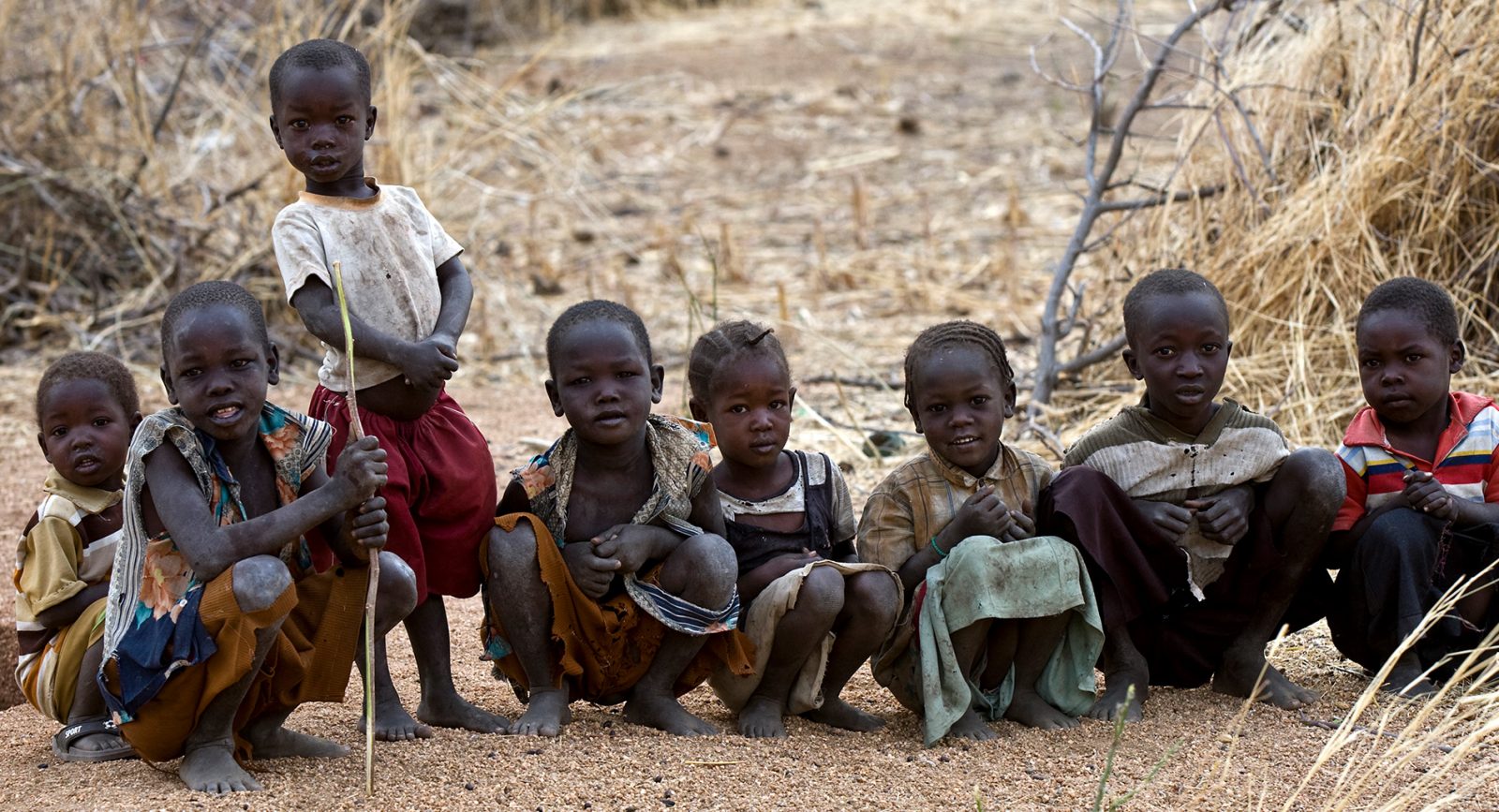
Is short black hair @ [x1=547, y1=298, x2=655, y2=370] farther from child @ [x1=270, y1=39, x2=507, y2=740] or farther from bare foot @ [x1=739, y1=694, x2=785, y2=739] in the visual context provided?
bare foot @ [x1=739, y1=694, x2=785, y2=739]

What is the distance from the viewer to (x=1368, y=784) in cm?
269

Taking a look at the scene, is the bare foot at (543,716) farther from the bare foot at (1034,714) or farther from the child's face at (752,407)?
the bare foot at (1034,714)

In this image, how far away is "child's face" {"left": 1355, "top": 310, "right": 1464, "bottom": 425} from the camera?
10.4 feet

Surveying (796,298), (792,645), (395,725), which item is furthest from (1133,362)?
(796,298)

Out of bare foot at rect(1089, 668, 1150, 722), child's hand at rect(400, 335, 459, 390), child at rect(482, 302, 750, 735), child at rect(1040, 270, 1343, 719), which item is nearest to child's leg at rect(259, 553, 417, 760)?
child at rect(482, 302, 750, 735)

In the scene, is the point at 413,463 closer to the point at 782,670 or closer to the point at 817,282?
the point at 782,670

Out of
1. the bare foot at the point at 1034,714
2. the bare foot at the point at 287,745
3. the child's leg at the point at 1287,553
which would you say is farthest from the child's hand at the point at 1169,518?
the bare foot at the point at 287,745

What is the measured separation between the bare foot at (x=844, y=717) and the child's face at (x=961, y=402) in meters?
0.55

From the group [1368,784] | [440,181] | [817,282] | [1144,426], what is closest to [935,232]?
[817,282]

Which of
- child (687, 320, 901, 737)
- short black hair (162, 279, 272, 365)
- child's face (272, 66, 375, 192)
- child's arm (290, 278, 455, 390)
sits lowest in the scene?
child (687, 320, 901, 737)

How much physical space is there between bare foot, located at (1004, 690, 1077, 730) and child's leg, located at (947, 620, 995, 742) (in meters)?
0.07

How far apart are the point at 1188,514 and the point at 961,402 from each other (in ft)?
1.71

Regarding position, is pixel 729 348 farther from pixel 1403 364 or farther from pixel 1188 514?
pixel 1403 364

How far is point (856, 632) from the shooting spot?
10.0 ft
